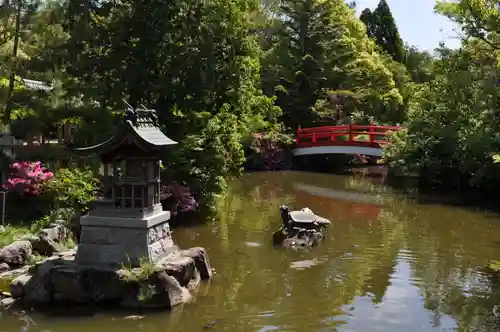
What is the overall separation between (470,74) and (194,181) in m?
7.91

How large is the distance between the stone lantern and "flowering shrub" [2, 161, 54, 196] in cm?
400

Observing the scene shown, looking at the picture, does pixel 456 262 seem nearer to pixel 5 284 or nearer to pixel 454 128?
pixel 5 284

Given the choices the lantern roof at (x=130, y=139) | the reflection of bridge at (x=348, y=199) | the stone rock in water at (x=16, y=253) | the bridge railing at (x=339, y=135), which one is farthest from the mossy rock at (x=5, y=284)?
the bridge railing at (x=339, y=135)

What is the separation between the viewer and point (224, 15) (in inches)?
623

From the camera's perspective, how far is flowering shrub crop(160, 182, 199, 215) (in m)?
15.1

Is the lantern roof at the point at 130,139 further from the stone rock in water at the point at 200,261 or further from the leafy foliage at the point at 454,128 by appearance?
the leafy foliage at the point at 454,128

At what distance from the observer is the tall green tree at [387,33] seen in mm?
43781

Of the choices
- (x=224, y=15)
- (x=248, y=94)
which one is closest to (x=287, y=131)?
(x=248, y=94)

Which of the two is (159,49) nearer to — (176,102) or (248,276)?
(176,102)

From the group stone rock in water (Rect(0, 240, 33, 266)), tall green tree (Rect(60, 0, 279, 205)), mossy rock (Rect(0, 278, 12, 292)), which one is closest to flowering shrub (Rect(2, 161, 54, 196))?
stone rock in water (Rect(0, 240, 33, 266))

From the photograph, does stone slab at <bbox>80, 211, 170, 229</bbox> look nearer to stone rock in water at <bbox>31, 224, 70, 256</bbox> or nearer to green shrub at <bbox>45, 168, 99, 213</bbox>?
stone rock in water at <bbox>31, 224, 70, 256</bbox>

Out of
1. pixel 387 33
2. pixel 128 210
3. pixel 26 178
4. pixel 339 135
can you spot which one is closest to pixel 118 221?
pixel 128 210

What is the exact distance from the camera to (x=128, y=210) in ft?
31.1

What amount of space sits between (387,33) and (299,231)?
34.1 meters
